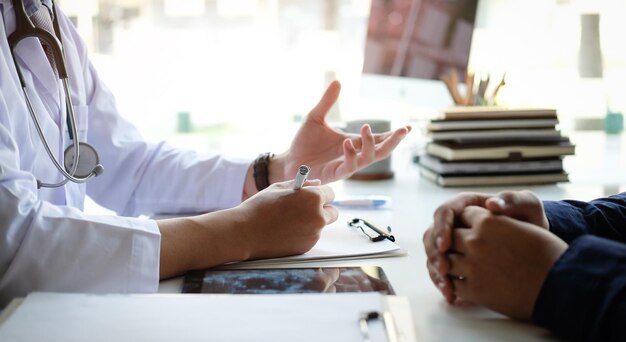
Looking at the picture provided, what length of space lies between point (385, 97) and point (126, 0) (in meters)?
0.97

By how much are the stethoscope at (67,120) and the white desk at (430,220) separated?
0.96 feet

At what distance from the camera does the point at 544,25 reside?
238 centimetres

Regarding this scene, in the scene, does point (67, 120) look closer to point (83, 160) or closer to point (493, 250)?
point (83, 160)

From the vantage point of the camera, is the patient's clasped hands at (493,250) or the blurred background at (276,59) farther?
the blurred background at (276,59)

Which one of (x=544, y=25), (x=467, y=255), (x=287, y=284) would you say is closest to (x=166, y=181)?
(x=287, y=284)

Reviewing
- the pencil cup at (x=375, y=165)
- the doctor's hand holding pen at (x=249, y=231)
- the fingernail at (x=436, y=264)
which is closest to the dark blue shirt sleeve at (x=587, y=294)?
the fingernail at (x=436, y=264)

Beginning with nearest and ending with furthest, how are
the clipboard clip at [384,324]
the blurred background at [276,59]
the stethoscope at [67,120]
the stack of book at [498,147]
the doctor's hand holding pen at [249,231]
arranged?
1. the clipboard clip at [384,324]
2. the doctor's hand holding pen at [249,231]
3. the stethoscope at [67,120]
4. the stack of book at [498,147]
5. the blurred background at [276,59]

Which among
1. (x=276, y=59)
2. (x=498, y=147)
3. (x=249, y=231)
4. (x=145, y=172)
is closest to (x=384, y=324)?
(x=249, y=231)

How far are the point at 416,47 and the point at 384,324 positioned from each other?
1541 mm

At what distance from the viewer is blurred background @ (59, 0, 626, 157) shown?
7.77 feet

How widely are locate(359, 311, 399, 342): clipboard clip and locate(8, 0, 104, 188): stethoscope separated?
0.54m

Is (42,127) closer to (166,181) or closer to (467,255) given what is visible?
(166,181)

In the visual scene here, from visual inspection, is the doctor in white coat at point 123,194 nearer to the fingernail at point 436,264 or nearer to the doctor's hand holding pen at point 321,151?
the doctor's hand holding pen at point 321,151

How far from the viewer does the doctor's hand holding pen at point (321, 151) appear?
125 centimetres
